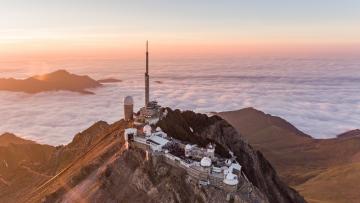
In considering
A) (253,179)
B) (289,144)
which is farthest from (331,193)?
(289,144)

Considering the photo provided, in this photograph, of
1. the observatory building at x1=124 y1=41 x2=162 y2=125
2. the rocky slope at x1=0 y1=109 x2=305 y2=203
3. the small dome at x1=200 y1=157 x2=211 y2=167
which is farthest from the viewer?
the observatory building at x1=124 y1=41 x2=162 y2=125

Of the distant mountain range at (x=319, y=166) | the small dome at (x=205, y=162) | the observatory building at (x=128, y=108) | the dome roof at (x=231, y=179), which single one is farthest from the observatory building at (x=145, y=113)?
the distant mountain range at (x=319, y=166)

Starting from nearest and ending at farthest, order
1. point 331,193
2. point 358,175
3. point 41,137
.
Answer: point 331,193 < point 358,175 < point 41,137

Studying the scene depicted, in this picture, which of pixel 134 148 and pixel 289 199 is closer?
pixel 134 148

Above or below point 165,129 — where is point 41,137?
below

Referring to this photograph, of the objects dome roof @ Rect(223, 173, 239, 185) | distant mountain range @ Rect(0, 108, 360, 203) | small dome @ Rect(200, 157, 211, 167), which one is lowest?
distant mountain range @ Rect(0, 108, 360, 203)

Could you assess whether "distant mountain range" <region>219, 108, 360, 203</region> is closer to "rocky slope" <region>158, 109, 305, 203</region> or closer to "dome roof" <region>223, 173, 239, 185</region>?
"rocky slope" <region>158, 109, 305, 203</region>

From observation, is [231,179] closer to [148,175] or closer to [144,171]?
[148,175]

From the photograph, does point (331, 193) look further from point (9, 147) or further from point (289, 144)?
point (9, 147)

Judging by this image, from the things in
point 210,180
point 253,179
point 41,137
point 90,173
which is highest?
point 210,180

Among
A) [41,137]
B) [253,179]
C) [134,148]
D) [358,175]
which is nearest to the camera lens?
[134,148]

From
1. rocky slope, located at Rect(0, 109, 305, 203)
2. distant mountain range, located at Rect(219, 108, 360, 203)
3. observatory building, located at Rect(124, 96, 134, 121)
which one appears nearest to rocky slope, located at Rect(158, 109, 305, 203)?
rocky slope, located at Rect(0, 109, 305, 203)
